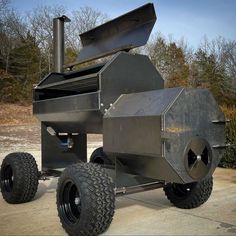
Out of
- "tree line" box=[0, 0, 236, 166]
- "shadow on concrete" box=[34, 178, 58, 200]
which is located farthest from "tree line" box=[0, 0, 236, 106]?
"shadow on concrete" box=[34, 178, 58, 200]

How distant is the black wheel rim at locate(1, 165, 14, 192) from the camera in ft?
18.4

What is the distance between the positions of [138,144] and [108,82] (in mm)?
865

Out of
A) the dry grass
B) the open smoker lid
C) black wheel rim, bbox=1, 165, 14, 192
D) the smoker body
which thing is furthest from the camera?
the dry grass

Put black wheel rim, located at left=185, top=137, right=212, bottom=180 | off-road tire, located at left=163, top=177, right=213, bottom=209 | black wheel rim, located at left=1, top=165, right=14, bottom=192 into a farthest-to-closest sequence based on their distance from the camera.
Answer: black wheel rim, located at left=1, top=165, right=14, bottom=192
off-road tire, located at left=163, top=177, right=213, bottom=209
black wheel rim, located at left=185, top=137, right=212, bottom=180

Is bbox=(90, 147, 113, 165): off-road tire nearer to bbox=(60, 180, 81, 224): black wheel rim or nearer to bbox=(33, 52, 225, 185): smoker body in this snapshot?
bbox=(33, 52, 225, 185): smoker body

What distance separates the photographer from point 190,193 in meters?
4.80

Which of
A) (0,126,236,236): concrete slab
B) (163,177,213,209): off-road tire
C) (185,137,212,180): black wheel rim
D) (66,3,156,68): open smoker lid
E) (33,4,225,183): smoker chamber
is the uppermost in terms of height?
(66,3,156,68): open smoker lid

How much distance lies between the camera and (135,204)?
5.27 m

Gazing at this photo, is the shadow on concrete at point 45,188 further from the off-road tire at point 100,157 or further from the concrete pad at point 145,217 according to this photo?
the off-road tire at point 100,157

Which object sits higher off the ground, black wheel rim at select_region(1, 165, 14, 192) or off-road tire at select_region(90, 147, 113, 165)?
off-road tire at select_region(90, 147, 113, 165)

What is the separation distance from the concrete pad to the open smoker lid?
2021 millimetres

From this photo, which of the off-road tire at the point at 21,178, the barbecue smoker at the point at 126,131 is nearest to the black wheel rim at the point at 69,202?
the barbecue smoker at the point at 126,131

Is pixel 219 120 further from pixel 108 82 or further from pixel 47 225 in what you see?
pixel 47 225

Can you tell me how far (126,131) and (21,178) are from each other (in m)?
2.11
